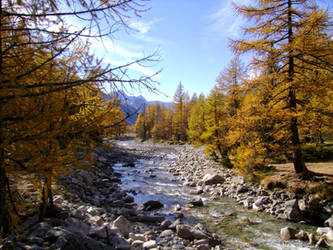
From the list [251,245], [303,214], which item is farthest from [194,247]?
[303,214]

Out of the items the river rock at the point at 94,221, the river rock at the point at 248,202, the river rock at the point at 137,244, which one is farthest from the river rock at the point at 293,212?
the river rock at the point at 94,221

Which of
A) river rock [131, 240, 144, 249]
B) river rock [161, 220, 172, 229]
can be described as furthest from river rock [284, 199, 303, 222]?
river rock [131, 240, 144, 249]

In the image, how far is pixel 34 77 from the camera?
2.29m

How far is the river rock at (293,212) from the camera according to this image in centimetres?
664

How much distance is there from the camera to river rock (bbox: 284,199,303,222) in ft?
21.8

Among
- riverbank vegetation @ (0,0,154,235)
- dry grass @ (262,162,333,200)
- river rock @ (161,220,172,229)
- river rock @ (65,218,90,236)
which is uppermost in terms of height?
riverbank vegetation @ (0,0,154,235)

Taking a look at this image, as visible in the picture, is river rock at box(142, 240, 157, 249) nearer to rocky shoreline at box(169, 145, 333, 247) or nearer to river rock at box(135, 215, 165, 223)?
river rock at box(135, 215, 165, 223)

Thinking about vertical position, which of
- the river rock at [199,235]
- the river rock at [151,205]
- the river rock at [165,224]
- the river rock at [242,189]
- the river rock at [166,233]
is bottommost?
the river rock at [151,205]

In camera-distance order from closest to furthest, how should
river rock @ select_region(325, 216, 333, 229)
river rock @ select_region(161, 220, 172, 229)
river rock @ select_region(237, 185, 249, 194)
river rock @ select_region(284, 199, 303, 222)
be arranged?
river rock @ select_region(325, 216, 333, 229), river rock @ select_region(161, 220, 172, 229), river rock @ select_region(284, 199, 303, 222), river rock @ select_region(237, 185, 249, 194)

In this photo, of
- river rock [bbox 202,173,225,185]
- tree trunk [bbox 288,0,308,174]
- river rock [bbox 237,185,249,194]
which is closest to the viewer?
tree trunk [bbox 288,0,308,174]

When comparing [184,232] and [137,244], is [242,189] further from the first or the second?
[137,244]

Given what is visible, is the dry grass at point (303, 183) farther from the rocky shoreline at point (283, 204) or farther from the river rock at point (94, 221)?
the river rock at point (94, 221)

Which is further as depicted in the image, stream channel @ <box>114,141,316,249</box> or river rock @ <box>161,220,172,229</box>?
river rock @ <box>161,220,172,229</box>

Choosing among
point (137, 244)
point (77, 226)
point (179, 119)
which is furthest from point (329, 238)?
point (179, 119)
